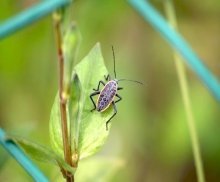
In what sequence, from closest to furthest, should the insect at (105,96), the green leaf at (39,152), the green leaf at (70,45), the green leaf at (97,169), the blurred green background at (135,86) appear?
the green leaf at (70,45)
the green leaf at (39,152)
the insect at (105,96)
the green leaf at (97,169)
the blurred green background at (135,86)

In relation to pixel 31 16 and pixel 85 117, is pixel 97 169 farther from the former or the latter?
pixel 31 16

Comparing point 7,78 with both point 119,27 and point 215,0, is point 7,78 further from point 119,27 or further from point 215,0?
point 215,0

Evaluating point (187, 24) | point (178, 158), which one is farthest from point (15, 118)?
point (187, 24)

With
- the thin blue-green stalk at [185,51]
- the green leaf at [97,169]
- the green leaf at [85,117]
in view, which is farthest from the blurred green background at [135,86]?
the thin blue-green stalk at [185,51]

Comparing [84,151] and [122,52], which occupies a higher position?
Result: [122,52]

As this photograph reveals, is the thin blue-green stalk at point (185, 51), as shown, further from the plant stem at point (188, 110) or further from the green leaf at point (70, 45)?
the plant stem at point (188, 110)

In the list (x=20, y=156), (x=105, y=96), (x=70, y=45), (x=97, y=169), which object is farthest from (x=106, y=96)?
(x=70, y=45)

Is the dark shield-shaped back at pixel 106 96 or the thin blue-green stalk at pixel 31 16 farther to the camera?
the dark shield-shaped back at pixel 106 96
